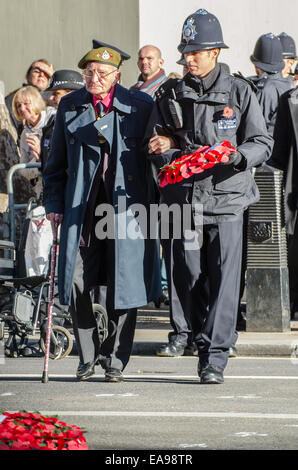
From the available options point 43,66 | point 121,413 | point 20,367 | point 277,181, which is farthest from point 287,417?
point 43,66

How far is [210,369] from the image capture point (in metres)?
8.10

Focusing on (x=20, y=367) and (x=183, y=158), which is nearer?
(x=183, y=158)

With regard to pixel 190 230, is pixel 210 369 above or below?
below

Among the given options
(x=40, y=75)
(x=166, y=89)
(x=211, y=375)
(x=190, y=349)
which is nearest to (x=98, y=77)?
(x=166, y=89)

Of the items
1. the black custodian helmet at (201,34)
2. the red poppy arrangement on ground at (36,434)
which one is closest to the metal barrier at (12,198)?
the black custodian helmet at (201,34)

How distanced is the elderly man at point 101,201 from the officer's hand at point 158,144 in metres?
0.23

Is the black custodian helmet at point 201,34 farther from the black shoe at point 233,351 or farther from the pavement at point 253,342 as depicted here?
the pavement at point 253,342

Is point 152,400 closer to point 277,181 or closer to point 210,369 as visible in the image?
point 210,369

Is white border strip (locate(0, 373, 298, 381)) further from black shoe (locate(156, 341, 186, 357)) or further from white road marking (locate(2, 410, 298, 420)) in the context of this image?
white road marking (locate(2, 410, 298, 420))

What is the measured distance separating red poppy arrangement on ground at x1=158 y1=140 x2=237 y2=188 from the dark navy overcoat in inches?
12.2

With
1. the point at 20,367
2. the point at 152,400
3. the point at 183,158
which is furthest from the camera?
the point at 20,367

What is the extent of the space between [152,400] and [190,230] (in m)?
1.47

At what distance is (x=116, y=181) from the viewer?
8.12 m

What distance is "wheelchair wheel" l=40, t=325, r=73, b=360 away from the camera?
9922 mm
